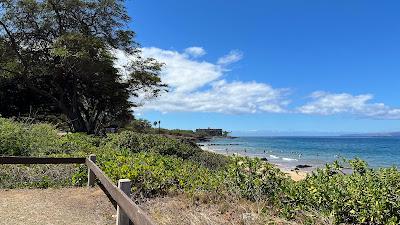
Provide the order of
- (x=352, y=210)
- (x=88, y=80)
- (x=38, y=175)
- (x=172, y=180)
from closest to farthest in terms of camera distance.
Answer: (x=352, y=210)
(x=172, y=180)
(x=38, y=175)
(x=88, y=80)

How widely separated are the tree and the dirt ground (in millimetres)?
22189

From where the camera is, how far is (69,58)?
3144 cm

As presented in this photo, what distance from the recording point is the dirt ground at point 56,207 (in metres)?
7.18

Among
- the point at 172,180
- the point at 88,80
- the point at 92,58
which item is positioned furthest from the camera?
the point at 88,80

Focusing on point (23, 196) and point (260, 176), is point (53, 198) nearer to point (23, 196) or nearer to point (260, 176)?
point (23, 196)

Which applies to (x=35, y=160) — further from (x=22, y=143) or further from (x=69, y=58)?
(x=69, y=58)

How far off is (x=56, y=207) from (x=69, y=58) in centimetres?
2510

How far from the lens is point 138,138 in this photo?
18.3 m

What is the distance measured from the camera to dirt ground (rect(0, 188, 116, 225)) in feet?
23.6

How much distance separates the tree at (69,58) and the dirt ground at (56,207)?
22.2 metres

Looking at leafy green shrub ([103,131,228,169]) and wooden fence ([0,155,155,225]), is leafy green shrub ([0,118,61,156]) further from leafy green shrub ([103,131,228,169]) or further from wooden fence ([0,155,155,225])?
wooden fence ([0,155,155,225])

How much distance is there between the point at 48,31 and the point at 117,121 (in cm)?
1466

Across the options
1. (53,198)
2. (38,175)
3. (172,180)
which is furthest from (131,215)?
(38,175)

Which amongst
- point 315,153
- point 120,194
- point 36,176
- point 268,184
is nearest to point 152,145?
point 36,176
